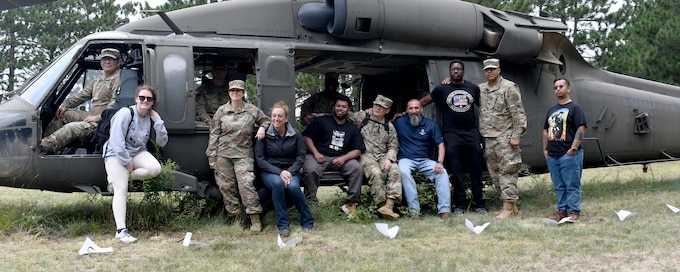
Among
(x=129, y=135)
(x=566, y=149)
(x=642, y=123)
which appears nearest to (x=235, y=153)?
(x=129, y=135)

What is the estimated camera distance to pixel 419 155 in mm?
7008

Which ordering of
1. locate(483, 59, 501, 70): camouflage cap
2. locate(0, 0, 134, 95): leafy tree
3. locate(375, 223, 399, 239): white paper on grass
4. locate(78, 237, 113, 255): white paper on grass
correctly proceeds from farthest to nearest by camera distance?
locate(0, 0, 134, 95): leafy tree → locate(483, 59, 501, 70): camouflage cap → locate(375, 223, 399, 239): white paper on grass → locate(78, 237, 113, 255): white paper on grass

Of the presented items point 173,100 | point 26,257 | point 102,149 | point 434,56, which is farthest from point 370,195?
point 26,257

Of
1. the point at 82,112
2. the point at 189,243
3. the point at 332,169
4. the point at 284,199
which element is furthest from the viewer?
the point at 332,169

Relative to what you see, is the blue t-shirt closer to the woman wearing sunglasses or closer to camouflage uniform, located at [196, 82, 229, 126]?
camouflage uniform, located at [196, 82, 229, 126]

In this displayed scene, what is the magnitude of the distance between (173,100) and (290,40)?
1.53 meters

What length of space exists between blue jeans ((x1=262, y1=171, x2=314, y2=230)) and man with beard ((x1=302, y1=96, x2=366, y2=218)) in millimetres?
414

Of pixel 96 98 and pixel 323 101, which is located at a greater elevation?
pixel 96 98

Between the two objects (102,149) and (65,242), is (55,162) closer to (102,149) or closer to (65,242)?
(102,149)

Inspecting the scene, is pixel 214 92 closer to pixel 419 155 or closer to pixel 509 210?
pixel 419 155

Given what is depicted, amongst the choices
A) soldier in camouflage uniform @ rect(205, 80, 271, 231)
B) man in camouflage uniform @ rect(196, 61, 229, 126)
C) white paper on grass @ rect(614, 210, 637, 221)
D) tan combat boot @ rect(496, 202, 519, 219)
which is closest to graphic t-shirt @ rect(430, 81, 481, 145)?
tan combat boot @ rect(496, 202, 519, 219)

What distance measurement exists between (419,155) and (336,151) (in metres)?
0.96

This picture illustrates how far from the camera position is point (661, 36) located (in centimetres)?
1892

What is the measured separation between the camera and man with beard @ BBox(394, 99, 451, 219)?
266 inches
